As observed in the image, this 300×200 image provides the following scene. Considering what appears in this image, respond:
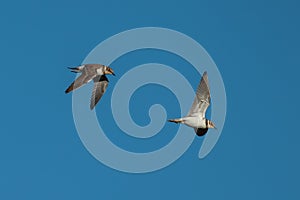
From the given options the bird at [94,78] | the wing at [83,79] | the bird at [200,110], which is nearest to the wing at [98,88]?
the bird at [94,78]

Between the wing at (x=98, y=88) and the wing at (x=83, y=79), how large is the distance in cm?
104

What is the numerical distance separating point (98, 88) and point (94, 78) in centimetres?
31

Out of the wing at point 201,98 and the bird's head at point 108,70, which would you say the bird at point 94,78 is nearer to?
the bird's head at point 108,70

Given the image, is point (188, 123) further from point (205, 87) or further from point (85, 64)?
point (85, 64)

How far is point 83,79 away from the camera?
3212 centimetres

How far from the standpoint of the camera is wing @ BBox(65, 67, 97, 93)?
1254 inches

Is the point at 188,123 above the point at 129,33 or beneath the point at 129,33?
beneath

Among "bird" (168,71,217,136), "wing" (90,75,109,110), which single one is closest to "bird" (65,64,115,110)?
"wing" (90,75,109,110)

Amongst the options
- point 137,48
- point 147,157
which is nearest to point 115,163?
point 147,157

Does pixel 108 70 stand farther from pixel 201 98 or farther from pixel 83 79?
pixel 201 98

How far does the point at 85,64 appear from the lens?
32.6 m

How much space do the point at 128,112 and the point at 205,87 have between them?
2.24 metres

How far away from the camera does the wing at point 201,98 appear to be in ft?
105

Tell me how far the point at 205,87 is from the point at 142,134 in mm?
2402
